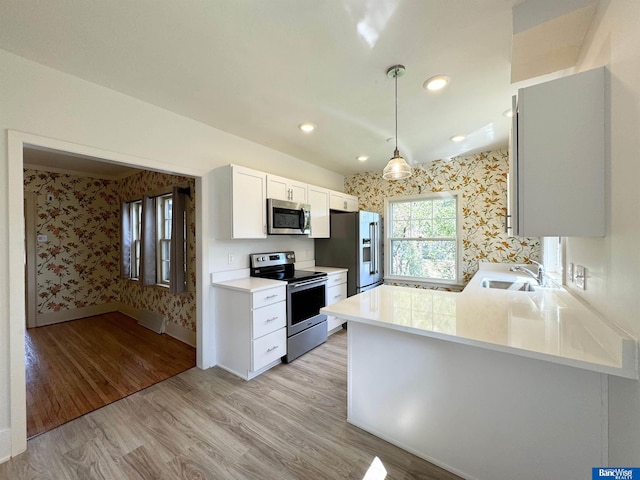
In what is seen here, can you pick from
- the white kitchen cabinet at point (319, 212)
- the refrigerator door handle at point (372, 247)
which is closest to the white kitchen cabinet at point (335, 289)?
the refrigerator door handle at point (372, 247)

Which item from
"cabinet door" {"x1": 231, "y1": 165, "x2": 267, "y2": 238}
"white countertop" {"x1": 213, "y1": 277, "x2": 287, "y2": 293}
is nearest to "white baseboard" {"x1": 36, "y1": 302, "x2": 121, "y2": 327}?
"white countertop" {"x1": 213, "y1": 277, "x2": 287, "y2": 293}

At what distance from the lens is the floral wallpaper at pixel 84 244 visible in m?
4.00

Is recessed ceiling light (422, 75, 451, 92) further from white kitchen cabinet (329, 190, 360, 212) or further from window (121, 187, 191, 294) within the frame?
window (121, 187, 191, 294)

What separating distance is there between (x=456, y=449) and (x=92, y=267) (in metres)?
5.82

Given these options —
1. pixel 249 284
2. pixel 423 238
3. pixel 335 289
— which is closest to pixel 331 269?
pixel 335 289

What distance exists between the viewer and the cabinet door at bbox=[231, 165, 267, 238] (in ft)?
8.62

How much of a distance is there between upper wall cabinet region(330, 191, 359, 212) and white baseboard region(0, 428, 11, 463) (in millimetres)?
3685

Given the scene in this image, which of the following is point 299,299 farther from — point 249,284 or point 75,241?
point 75,241

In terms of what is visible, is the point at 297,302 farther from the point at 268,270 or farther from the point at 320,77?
the point at 320,77

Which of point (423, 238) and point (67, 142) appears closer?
point (67, 142)

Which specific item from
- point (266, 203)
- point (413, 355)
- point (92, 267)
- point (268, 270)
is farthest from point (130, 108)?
point (92, 267)

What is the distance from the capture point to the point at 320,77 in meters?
1.87

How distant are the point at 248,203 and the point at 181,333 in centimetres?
209

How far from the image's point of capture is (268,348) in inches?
102
